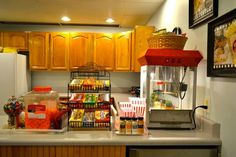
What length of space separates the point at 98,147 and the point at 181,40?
1064 mm

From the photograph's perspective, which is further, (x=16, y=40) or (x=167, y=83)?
(x=16, y=40)

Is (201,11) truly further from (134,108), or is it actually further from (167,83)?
(134,108)

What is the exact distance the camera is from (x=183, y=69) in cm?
211

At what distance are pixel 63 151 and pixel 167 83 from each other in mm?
1032

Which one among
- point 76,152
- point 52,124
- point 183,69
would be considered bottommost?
point 76,152

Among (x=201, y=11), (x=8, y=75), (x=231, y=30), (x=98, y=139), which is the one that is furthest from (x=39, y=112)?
(x=8, y=75)

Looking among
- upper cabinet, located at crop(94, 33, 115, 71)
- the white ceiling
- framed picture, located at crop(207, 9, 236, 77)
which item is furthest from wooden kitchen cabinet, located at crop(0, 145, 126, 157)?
upper cabinet, located at crop(94, 33, 115, 71)

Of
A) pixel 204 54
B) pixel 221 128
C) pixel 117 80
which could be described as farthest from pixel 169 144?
pixel 117 80

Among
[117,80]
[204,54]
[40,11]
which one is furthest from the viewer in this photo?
[117,80]

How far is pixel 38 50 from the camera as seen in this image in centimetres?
452

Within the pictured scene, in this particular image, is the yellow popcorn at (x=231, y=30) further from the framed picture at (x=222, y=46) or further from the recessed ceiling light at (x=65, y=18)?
the recessed ceiling light at (x=65, y=18)

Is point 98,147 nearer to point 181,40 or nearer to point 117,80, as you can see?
point 181,40

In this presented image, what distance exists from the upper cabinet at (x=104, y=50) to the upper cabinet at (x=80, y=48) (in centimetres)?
13

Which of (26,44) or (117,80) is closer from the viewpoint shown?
(26,44)
